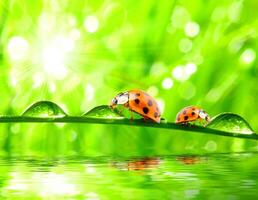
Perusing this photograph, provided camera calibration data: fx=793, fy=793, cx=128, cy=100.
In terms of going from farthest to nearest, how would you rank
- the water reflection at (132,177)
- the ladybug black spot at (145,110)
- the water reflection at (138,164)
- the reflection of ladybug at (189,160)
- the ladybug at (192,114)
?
the ladybug black spot at (145,110), the ladybug at (192,114), the reflection of ladybug at (189,160), the water reflection at (138,164), the water reflection at (132,177)

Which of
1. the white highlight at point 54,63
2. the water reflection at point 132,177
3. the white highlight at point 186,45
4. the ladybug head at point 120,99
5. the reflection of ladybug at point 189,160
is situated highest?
the white highlight at point 186,45

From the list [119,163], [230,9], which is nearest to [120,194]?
[119,163]

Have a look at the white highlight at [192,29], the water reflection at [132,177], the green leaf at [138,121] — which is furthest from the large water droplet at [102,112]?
the white highlight at [192,29]

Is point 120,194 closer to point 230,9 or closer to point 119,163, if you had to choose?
point 119,163

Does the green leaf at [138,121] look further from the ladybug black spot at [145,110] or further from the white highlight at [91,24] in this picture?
the white highlight at [91,24]

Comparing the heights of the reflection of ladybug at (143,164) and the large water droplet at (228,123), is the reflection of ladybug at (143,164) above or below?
below

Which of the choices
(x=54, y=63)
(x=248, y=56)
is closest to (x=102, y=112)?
(x=54, y=63)

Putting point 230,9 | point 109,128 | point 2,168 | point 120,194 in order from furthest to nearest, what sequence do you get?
point 230,9 → point 109,128 → point 2,168 → point 120,194
